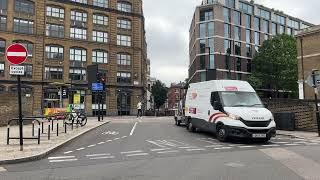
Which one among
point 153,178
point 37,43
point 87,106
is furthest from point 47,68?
point 153,178

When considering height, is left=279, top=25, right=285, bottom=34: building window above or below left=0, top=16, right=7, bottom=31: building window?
above

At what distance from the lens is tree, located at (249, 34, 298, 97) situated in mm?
74750

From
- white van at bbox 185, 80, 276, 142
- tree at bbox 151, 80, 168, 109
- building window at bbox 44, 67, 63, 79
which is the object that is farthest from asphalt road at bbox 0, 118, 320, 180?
tree at bbox 151, 80, 168, 109

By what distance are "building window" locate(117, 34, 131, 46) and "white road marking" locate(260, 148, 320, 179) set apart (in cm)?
6311

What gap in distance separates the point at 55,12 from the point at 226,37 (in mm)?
33945

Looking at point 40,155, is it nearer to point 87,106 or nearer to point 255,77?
point 87,106

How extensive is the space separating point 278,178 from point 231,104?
8869mm

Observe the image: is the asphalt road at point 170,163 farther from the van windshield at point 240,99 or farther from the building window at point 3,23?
the building window at point 3,23

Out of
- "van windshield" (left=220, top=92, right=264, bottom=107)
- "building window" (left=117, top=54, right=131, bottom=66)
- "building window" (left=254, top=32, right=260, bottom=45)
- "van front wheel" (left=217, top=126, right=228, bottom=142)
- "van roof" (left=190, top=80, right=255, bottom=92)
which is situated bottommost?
"van front wheel" (left=217, top=126, right=228, bottom=142)

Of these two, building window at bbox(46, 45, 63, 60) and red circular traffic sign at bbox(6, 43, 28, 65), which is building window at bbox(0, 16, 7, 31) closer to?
building window at bbox(46, 45, 63, 60)

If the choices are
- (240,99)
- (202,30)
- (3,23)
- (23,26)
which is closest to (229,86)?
(240,99)

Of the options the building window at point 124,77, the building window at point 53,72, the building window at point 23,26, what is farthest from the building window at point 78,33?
the building window at point 124,77

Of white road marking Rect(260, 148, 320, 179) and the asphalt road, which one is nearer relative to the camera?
the asphalt road

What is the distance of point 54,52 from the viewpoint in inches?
2719
